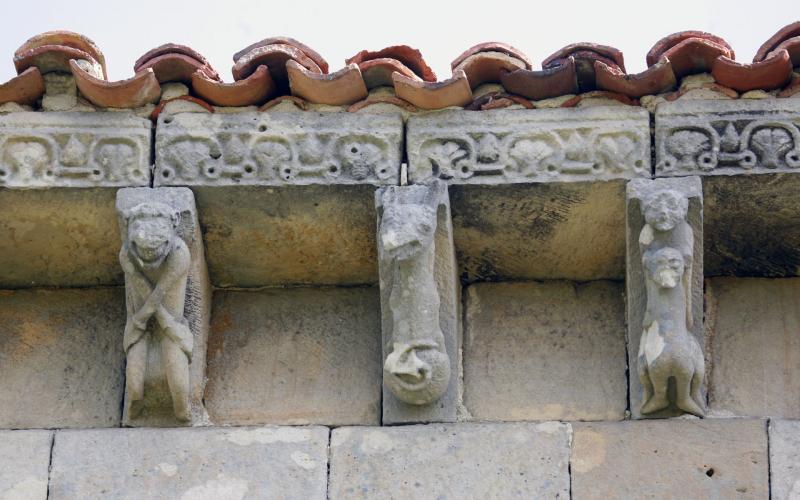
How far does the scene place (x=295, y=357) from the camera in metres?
6.95

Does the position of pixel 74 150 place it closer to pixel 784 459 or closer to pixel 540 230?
pixel 540 230

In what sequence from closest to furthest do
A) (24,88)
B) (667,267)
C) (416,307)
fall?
(667,267) → (416,307) → (24,88)

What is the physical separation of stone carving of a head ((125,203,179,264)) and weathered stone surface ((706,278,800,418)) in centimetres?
190

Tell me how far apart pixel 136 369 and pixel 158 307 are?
223 millimetres

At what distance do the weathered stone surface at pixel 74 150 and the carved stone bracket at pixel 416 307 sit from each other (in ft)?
2.91

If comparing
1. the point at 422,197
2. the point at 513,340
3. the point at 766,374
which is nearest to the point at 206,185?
the point at 422,197

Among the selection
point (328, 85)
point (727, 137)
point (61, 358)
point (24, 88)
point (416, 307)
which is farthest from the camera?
point (61, 358)

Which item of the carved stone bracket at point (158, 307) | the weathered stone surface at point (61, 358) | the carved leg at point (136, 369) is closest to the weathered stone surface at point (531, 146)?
the carved stone bracket at point (158, 307)

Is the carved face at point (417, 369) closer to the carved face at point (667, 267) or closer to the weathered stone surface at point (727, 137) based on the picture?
the carved face at point (667, 267)

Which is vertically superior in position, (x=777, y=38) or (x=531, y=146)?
(x=777, y=38)

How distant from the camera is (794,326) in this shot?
686 cm

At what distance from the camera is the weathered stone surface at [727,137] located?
6605 millimetres

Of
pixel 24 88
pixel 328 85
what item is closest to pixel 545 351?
pixel 328 85

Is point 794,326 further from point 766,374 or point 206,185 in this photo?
point 206,185
